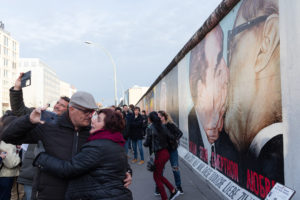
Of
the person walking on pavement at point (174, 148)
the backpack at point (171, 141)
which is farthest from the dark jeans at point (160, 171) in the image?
the person walking on pavement at point (174, 148)

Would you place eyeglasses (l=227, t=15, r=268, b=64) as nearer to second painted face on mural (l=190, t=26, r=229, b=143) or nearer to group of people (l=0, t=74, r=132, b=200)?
second painted face on mural (l=190, t=26, r=229, b=143)

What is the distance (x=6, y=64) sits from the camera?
84.6 metres

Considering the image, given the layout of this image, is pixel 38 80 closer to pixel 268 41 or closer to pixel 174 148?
pixel 174 148

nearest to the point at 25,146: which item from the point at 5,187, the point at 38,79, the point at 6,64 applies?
the point at 5,187

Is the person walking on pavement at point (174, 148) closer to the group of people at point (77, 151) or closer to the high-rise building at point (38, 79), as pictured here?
the group of people at point (77, 151)

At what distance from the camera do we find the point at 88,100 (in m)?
2.40

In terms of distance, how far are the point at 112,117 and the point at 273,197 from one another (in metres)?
1.88

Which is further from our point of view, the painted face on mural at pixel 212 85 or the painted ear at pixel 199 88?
the painted ear at pixel 199 88

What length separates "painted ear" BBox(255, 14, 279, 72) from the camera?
3.54 m

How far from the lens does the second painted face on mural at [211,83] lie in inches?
227

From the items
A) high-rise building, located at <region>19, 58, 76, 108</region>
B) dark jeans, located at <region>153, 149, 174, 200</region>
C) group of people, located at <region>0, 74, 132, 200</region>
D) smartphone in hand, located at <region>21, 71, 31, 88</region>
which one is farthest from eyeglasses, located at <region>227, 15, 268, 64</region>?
high-rise building, located at <region>19, 58, 76, 108</region>

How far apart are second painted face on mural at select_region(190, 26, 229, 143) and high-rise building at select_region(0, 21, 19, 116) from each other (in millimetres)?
81639

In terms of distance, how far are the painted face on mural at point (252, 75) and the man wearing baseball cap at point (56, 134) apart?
2.41 m

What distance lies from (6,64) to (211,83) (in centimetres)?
9146
